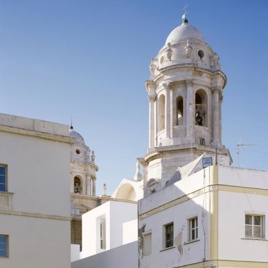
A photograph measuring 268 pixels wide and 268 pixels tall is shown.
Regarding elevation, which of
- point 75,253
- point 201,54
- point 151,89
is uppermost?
point 201,54

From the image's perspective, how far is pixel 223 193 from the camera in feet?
80.2

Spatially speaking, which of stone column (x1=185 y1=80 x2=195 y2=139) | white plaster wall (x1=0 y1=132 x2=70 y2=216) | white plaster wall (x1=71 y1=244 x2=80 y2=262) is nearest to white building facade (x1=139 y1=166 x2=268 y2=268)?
white plaster wall (x1=0 y1=132 x2=70 y2=216)

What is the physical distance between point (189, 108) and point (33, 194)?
15.4 metres

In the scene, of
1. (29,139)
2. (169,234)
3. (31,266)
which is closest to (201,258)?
(169,234)

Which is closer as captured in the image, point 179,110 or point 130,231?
point 130,231

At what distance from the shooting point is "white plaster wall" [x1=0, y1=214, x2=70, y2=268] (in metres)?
27.4

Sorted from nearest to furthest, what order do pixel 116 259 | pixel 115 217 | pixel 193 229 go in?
pixel 193 229, pixel 116 259, pixel 115 217

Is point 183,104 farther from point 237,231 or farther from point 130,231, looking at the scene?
point 237,231

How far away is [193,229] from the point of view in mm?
25641

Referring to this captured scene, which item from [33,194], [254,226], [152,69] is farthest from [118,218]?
[254,226]

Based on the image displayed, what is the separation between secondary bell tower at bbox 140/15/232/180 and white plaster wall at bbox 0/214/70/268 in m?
13.2

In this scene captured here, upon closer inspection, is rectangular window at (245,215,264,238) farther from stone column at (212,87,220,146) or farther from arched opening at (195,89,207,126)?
arched opening at (195,89,207,126)

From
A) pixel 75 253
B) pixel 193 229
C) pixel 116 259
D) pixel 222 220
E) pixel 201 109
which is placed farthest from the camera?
pixel 201 109

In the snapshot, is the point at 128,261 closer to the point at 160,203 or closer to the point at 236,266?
the point at 160,203
